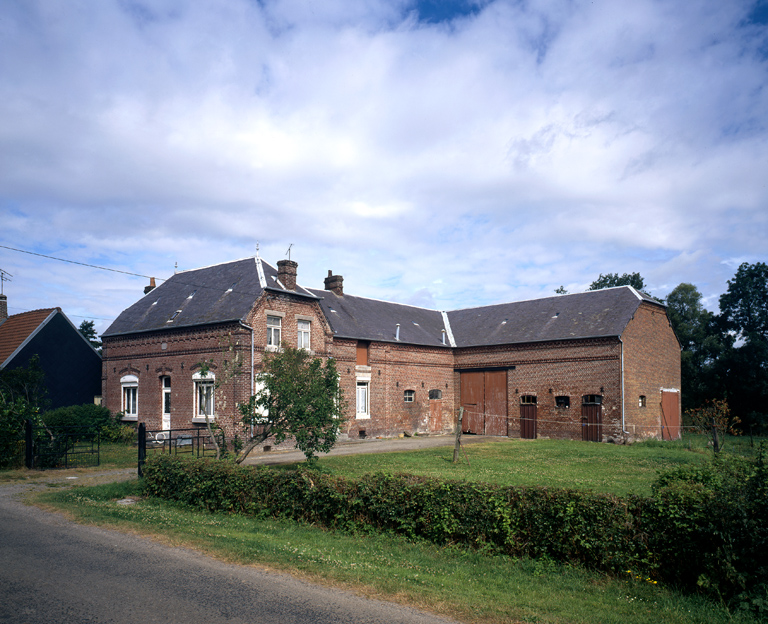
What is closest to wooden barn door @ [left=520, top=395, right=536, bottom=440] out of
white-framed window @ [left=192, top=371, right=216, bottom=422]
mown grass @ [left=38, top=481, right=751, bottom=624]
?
white-framed window @ [left=192, top=371, right=216, bottom=422]

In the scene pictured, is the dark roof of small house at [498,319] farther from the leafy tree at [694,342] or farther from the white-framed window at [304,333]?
the leafy tree at [694,342]

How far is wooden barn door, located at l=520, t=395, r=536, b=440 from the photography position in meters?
31.1

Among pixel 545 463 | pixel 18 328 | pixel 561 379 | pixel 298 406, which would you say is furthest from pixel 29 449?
pixel 561 379

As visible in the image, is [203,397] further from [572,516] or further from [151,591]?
[572,516]

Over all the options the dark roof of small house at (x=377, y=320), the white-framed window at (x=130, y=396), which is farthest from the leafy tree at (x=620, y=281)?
the white-framed window at (x=130, y=396)

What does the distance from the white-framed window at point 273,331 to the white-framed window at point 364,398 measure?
20.4 feet

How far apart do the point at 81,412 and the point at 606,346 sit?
997 inches

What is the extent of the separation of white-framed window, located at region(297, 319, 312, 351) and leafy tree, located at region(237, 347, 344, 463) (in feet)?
38.0

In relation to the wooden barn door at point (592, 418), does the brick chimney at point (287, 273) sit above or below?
above

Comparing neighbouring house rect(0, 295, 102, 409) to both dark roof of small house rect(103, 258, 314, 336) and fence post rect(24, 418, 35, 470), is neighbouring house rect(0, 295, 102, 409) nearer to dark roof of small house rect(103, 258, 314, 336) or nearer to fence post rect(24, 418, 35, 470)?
dark roof of small house rect(103, 258, 314, 336)

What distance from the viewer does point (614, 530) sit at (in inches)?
285

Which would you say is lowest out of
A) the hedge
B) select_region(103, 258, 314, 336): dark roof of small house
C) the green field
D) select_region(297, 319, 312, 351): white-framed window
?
the green field

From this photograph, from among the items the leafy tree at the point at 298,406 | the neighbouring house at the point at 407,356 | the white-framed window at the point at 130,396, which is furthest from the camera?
the white-framed window at the point at 130,396

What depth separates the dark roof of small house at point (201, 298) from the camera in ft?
81.0
